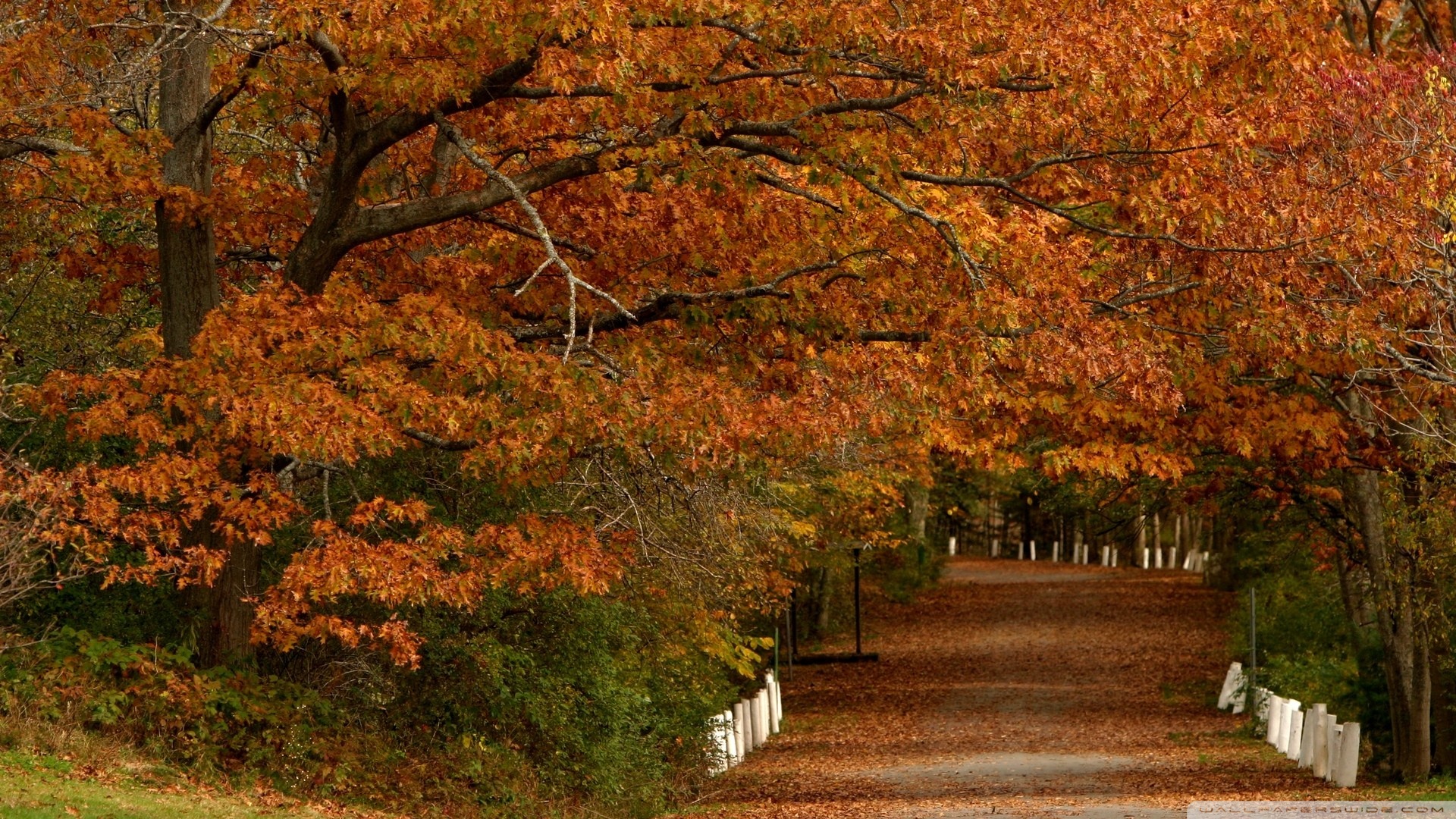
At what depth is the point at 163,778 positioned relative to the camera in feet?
38.1

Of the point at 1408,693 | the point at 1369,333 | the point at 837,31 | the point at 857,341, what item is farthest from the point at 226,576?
the point at 1408,693

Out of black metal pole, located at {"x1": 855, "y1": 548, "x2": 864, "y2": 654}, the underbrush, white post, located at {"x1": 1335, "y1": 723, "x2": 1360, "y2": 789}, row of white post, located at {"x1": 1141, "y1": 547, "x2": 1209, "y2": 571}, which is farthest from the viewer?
row of white post, located at {"x1": 1141, "y1": 547, "x2": 1209, "y2": 571}

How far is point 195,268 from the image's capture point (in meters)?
13.5

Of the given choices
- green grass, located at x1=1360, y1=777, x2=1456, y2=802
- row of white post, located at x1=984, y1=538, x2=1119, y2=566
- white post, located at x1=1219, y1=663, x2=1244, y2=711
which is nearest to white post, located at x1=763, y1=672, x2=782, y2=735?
white post, located at x1=1219, y1=663, x2=1244, y2=711

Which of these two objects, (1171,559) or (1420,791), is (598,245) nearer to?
(1420,791)

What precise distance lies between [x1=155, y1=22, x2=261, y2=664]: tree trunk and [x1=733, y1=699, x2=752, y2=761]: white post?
11389mm

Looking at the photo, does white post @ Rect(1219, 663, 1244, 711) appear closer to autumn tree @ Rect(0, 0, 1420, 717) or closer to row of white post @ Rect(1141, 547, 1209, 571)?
autumn tree @ Rect(0, 0, 1420, 717)

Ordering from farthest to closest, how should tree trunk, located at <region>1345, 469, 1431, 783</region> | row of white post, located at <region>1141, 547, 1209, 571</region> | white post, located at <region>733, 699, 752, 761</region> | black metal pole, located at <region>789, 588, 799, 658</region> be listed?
row of white post, located at <region>1141, 547, 1209, 571</region>
black metal pole, located at <region>789, 588, 799, 658</region>
white post, located at <region>733, 699, 752, 761</region>
tree trunk, located at <region>1345, 469, 1431, 783</region>

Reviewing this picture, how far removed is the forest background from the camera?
11.6 meters

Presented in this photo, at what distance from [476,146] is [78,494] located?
4.44 m

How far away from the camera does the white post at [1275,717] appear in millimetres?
23359

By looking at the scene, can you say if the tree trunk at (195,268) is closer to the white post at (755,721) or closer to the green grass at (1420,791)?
the green grass at (1420,791)

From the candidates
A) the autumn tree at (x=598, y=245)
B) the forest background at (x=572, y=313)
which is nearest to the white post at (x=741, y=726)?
the forest background at (x=572, y=313)

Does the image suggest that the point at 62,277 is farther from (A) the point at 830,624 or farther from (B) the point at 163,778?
(A) the point at 830,624
